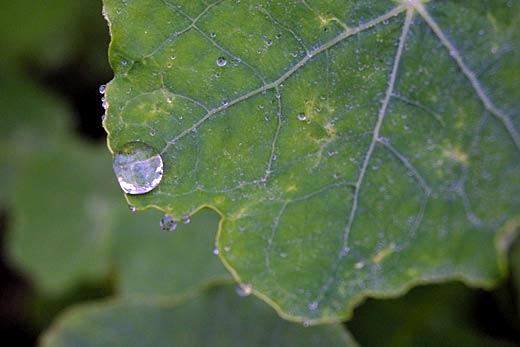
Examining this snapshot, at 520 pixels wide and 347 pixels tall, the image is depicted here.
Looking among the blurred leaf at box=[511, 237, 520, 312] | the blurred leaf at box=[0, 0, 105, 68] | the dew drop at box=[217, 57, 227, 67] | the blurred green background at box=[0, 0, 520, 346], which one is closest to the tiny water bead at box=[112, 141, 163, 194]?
the dew drop at box=[217, 57, 227, 67]

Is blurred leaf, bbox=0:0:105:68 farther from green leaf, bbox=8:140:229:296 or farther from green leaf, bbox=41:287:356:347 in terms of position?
green leaf, bbox=41:287:356:347

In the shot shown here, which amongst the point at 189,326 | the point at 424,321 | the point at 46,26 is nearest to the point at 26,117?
the point at 46,26

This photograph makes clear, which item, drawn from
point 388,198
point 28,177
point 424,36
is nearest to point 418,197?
point 388,198

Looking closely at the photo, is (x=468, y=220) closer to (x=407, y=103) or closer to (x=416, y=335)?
(x=407, y=103)

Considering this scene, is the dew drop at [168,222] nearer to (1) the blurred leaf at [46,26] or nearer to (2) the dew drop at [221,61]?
(2) the dew drop at [221,61]

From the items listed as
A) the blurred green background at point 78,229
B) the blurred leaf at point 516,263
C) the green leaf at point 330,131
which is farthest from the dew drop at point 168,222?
the blurred leaf at point 516,263

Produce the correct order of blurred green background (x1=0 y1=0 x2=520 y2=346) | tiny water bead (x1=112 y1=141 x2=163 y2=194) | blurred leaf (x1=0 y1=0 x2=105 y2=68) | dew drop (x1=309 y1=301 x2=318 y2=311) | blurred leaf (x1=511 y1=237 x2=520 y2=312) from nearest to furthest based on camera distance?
1. tiny water bead (x1=112 y1=141 x2=163 y2=194)
2. dew drop (x1=309 y1=301 x2=318 y2=311)
3. blurred leaf (x1=511 y1=237 x2=520 y2=312)
4. blurred green background (x1=0 y1=0 x2=520 y2=346)
5. blurred leaf (x1=0 y1=0 x2=105 y2=68)
